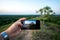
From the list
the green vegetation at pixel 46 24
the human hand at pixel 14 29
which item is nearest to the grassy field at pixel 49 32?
the green vegetation at pixel 46 24

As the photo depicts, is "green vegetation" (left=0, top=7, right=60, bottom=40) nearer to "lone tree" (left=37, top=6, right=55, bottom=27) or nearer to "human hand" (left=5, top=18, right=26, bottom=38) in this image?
"lone tree" (left=37, top=6, right=55, bottom=27)

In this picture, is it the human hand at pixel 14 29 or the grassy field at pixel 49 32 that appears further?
the grassy field at pixel 49 32

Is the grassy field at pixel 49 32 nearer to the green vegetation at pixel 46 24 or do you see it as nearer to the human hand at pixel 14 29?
the green vegetation at pixel 46 24

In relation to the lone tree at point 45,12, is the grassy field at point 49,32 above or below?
below

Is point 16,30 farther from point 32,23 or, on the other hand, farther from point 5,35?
point 32,23

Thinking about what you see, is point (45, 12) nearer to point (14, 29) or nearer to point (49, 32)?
point (49, 32)

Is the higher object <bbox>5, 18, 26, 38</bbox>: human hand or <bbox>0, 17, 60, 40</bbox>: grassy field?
<bbox>5, 18, 26, 38</bbox>: human hand

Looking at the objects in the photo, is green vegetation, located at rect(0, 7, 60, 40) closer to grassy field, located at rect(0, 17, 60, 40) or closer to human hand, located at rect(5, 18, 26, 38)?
grassy field, located at rect(0, 17, 60, 40)

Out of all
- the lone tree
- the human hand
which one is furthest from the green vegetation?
the human hand

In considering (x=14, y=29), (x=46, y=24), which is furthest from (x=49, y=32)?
(x=14, y=29)

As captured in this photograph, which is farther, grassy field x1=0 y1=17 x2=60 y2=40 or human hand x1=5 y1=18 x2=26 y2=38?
grassy field x1=0 y1=17 x2=60 y2=40

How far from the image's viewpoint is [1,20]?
1.44m

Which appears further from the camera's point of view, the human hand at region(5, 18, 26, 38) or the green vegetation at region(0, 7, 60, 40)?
the green vegetation at region(0, 7, 60, 40)

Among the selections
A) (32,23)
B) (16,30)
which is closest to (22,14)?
(32,23)
